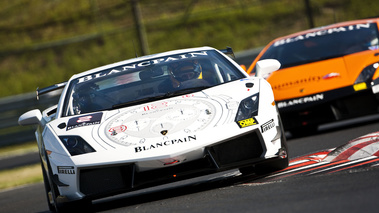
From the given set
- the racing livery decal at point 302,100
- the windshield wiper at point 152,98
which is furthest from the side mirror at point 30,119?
the racing livery decal at point 302,100

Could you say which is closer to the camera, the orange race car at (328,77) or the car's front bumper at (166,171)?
the car's front bumper at (166,171)

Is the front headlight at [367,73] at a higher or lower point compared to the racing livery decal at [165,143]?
lower

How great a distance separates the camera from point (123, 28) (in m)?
29.4

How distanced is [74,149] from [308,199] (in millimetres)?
1930

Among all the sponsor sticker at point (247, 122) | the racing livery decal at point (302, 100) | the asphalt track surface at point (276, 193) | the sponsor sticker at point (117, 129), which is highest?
the sponsor sticker at point (117, 129)

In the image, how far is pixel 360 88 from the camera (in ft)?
30.9

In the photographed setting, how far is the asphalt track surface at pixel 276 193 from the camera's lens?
449 cm

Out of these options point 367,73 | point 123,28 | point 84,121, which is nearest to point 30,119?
point 84,121

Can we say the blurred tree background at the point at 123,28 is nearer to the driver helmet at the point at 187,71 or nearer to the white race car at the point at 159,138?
the driver helmet at the point at 187,71

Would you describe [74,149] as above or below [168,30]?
above

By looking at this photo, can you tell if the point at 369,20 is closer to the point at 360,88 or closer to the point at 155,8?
the point at 360,88

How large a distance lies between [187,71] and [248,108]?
3.68 ft

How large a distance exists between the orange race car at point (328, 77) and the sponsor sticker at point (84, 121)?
4044mm

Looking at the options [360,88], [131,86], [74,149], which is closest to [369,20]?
[360,88]
